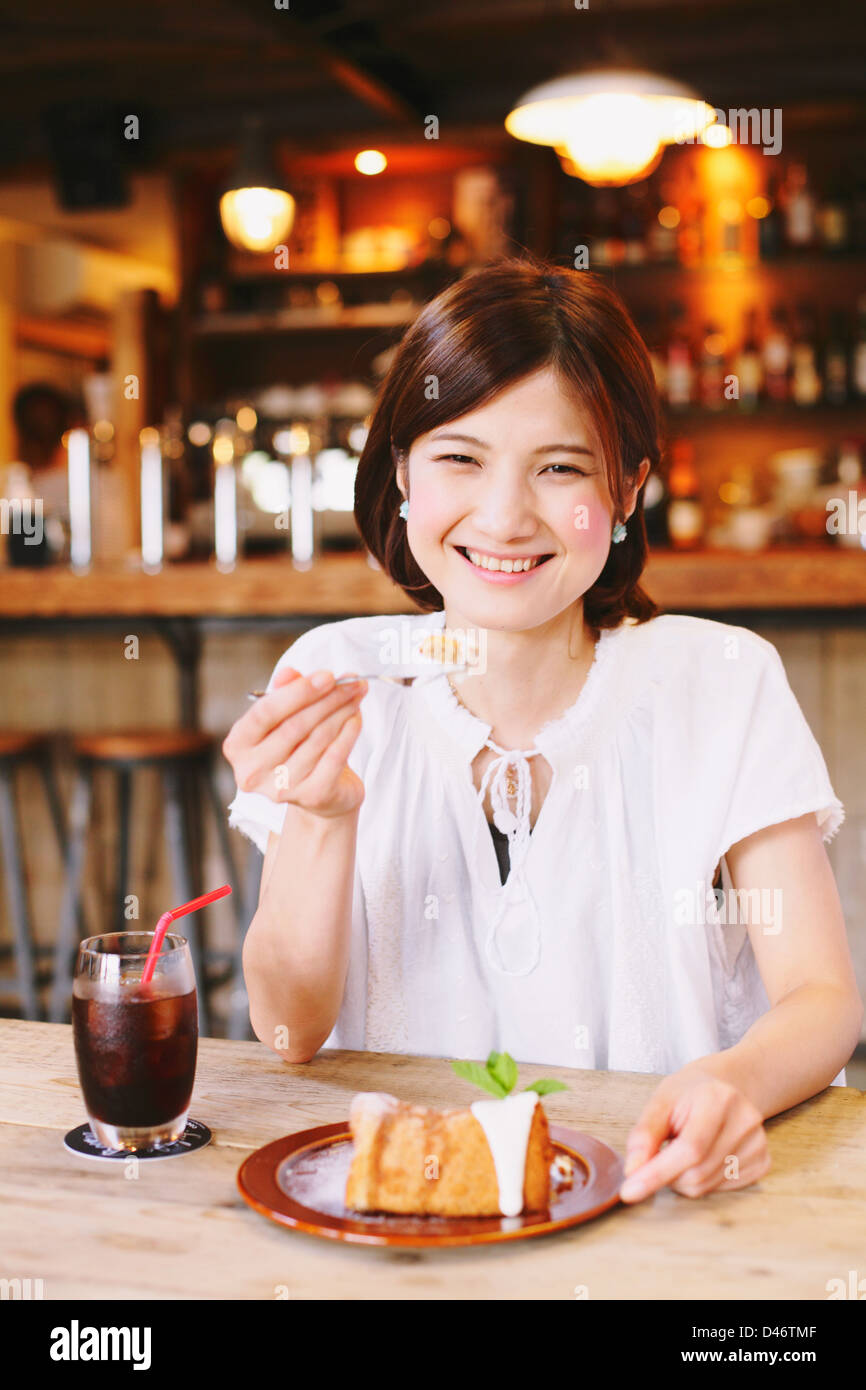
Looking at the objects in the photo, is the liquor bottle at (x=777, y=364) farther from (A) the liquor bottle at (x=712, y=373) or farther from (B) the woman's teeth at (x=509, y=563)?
(B) the woman's teeth at (x=509, y=563)

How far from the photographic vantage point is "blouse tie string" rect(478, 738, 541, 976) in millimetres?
1456

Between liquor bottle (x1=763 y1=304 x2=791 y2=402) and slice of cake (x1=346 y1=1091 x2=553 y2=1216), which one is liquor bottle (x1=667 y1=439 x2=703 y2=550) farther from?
slice of cake (x1=346 y1=1091 x2=553 y2=1216)

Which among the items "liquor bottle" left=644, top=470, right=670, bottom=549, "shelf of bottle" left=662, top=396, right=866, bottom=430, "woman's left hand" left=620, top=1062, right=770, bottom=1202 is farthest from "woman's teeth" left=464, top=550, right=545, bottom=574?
"shelf of bottle" left=662, top=396, right=866, bottom=430

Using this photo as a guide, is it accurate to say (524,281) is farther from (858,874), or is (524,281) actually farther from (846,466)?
(846,466)

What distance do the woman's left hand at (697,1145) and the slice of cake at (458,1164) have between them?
64 millimetres

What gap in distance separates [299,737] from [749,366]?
162 inches

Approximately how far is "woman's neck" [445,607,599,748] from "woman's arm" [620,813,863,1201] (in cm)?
26

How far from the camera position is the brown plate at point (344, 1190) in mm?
821

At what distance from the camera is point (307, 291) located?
5219mm

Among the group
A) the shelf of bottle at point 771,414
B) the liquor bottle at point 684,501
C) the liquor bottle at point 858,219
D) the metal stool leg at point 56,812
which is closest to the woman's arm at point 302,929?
the metal stool leg at point 56,812

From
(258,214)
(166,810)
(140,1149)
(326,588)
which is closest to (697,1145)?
(140,1149)

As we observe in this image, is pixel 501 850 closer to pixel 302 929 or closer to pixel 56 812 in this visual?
pixel 302 929

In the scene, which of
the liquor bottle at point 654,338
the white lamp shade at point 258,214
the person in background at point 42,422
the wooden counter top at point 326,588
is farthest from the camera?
the person in background at point 42,422
